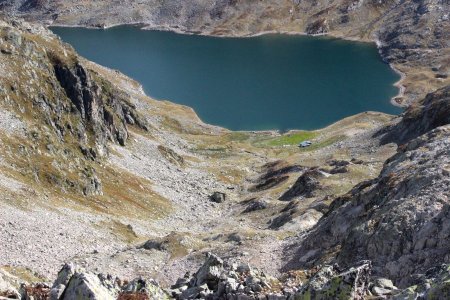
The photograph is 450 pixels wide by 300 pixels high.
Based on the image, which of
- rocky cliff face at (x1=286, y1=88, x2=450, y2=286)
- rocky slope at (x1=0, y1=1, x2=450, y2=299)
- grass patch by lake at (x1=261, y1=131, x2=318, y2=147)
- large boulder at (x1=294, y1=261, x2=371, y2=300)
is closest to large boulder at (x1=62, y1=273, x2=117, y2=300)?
rocky slope at (x1=0, y1=1, x2=450, y2=299)

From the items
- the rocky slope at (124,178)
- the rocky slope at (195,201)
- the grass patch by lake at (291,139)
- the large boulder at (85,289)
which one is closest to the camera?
the large boulder at (85,289)

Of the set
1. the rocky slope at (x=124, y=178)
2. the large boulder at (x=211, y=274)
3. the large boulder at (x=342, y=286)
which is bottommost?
the rocky slope at (x=124, y=178)

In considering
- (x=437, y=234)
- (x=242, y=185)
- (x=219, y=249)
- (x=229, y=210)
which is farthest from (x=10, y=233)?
(x=242, y=185)

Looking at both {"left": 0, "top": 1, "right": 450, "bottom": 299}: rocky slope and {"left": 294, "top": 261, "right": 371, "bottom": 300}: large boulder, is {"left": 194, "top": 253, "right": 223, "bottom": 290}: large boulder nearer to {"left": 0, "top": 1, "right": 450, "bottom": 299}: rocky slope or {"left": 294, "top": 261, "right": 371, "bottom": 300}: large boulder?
{"left": 0, "top": 1, "right": 450, "bottom": 299}: rocky slope

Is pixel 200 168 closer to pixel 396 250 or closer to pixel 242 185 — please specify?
pixel 242 185

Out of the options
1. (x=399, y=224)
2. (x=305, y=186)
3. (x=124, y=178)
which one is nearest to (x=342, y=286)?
(x=399, y=224)

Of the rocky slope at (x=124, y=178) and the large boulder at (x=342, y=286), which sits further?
the rocky slope at (x=124, y=178)

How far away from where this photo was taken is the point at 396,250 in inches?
1414

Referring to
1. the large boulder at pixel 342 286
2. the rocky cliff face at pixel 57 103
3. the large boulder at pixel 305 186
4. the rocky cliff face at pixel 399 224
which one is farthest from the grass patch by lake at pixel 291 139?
the large boulder at pixel 342 286

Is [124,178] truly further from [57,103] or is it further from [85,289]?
[85,289]

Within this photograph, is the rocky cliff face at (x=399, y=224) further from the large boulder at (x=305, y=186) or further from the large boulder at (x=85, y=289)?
the large boulder at (x=305, y=186)

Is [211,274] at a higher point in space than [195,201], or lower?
higher

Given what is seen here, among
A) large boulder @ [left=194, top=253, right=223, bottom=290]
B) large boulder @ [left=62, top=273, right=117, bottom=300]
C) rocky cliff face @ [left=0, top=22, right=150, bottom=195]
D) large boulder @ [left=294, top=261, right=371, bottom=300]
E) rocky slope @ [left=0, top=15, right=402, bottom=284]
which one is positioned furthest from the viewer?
rocky cliff face @ [left=0, top=22, right=150, bottom=195]

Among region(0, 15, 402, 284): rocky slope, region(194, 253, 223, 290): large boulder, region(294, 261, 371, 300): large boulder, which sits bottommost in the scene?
region(0, 15, 402, 284): rocky slope
